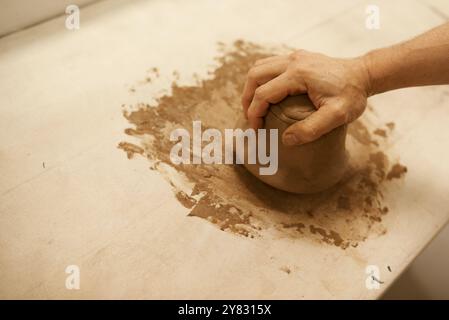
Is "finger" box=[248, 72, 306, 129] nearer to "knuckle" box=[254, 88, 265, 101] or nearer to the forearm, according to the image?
"knuckle" box=[254, 88, 265, 101]

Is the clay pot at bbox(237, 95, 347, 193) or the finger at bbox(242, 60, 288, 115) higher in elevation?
the finger at bbox(242, 60, 288, 115)

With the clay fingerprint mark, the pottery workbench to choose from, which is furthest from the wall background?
the clay fingerprint mark

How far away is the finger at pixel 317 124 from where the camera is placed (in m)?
0.93

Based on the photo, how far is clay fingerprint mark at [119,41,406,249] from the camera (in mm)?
1036

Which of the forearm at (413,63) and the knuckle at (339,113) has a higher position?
the forearm at (413,63)

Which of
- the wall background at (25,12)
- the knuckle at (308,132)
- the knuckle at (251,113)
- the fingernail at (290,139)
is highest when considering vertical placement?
the wall background at (25,12)

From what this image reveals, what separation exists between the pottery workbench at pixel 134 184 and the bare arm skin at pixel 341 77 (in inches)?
12.5

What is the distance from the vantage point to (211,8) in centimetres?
161

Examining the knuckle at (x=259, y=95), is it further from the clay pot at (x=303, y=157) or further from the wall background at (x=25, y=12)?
the wall background at (x=25, y=12)

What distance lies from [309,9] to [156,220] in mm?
1217

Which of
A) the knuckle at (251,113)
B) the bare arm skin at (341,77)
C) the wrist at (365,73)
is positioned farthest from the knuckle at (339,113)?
the knuckle at (251,113)

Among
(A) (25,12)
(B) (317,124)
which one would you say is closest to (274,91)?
(B) (317,124)

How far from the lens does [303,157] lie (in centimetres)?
104

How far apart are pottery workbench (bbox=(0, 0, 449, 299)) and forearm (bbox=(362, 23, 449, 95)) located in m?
0.32
